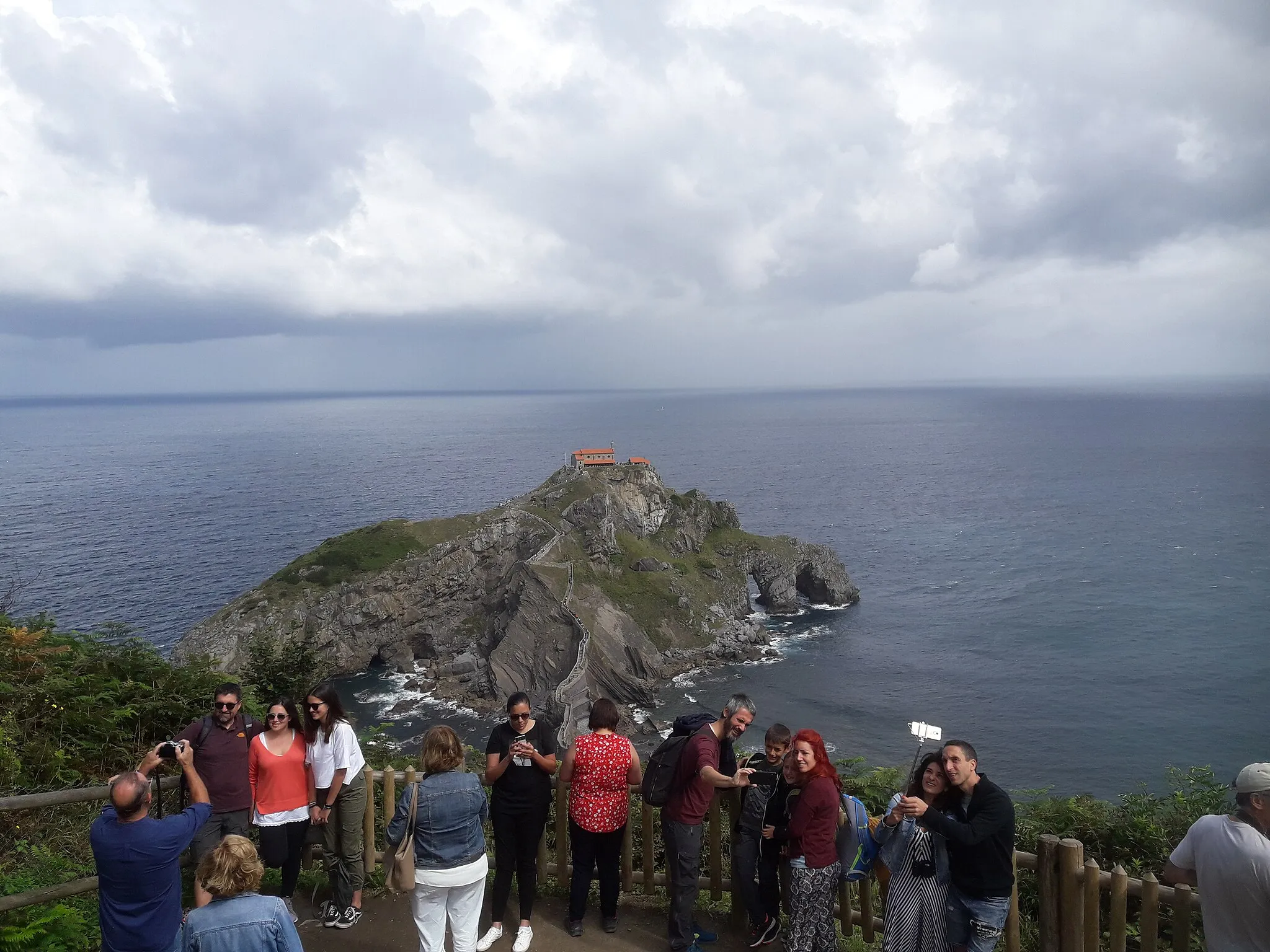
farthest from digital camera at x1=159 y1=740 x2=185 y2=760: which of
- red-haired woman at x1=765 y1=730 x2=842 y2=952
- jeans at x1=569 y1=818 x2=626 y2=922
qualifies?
red-haired woman at x1=765 y1=730 x2=842 y2=952

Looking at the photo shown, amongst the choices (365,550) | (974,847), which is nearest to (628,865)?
(974,847)

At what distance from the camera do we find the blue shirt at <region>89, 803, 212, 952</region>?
5094mm

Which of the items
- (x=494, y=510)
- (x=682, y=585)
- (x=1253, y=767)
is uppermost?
(x=1253, y=767)

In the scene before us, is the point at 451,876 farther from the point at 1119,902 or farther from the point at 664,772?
the point at 1119,902

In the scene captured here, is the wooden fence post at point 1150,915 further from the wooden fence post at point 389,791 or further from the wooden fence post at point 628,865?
the wooden fence post at point 389,791

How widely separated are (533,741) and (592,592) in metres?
49.4

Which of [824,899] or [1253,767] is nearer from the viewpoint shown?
[1253,767]

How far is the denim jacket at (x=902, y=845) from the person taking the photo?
6215 mm

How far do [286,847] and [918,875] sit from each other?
5.61m

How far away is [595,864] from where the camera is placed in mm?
7539

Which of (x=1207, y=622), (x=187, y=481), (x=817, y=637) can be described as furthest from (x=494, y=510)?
(x=187, y=481)

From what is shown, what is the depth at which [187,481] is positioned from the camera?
126 meters

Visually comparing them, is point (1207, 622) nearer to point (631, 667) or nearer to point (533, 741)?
point (631, 667)

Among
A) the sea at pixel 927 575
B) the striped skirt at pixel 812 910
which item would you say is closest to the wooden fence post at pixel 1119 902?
the striped skirt at pixel 812 910
